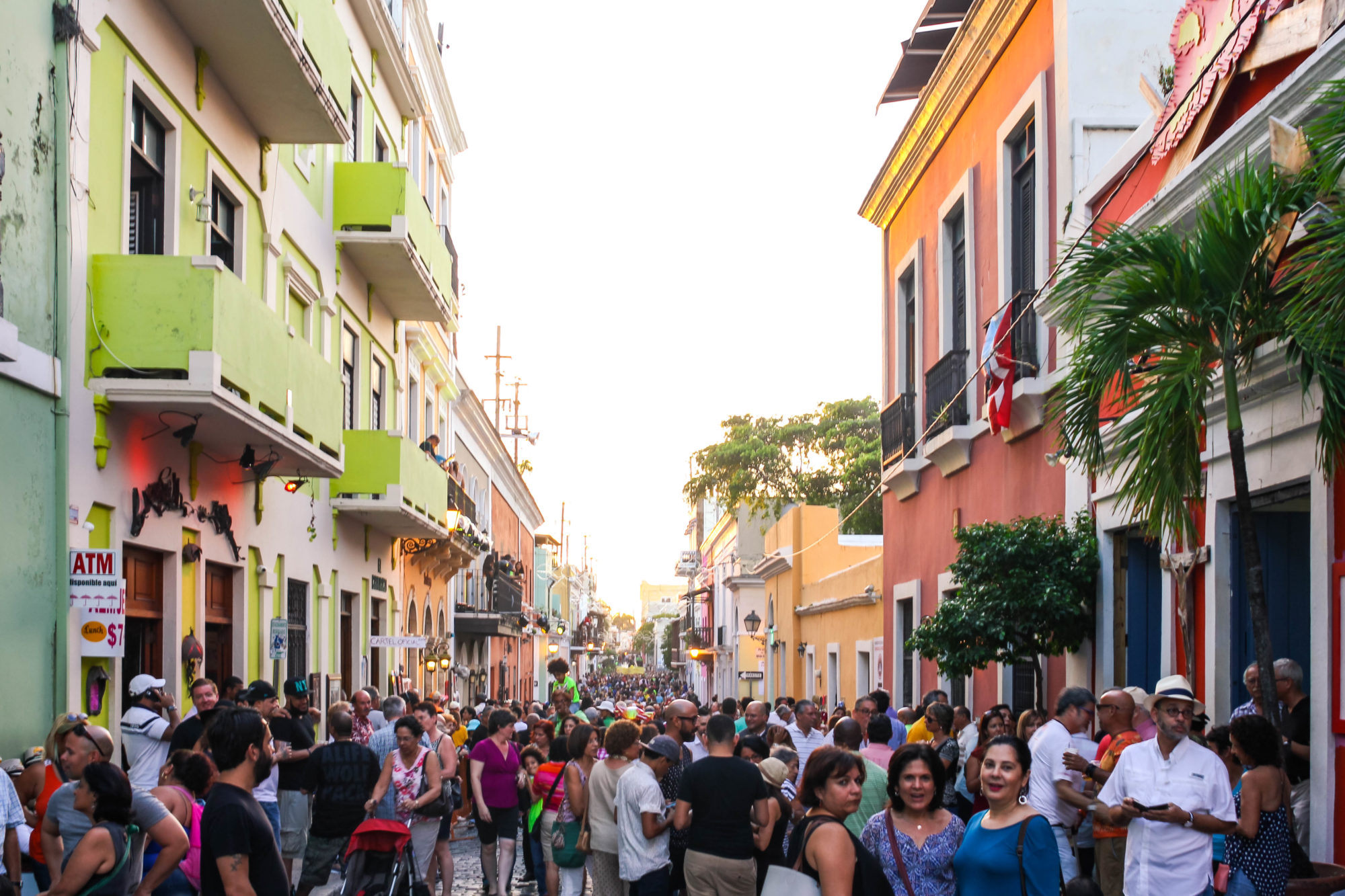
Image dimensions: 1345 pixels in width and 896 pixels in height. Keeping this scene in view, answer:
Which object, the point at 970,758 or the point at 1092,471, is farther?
the point at 970,758

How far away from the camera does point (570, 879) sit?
10875 mm

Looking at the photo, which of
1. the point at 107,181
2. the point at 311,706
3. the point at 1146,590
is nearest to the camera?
the point at 107,181

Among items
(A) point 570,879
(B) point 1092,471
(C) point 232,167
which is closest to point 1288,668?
(B) point 1092,471

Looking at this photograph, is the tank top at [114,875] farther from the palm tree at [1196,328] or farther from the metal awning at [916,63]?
the metal awning at [916,63]

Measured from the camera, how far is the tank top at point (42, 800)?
7875mm

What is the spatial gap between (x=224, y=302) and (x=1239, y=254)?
24.8 ft

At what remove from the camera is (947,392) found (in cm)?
1794

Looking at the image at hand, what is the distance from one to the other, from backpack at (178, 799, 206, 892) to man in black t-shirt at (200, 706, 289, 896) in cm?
80

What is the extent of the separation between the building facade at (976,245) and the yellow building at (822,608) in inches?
172

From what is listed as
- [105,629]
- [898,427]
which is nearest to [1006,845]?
[105,629]

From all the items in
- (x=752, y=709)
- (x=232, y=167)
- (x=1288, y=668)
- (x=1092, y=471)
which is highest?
(x=232, y=167)

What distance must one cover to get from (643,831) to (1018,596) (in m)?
5.09

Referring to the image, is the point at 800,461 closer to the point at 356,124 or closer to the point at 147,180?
the point at 356,124

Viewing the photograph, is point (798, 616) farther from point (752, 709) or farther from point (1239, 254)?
point (1239, 254)
